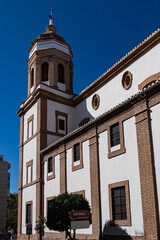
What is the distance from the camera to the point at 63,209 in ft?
47.9

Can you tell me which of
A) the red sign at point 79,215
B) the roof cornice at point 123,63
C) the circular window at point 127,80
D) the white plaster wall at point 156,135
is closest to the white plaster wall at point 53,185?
the roof cornice at point 123,63

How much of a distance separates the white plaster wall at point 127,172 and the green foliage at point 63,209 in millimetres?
1245

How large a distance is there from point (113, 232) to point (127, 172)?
291cm

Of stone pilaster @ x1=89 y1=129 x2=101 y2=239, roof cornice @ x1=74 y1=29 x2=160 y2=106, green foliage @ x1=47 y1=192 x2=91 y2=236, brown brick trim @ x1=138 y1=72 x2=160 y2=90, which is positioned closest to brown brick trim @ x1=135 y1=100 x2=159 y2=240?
stone pilaster @ x1=89 y1=129 x2=101 y2=239

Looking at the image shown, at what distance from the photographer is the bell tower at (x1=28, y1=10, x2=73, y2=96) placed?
2669cm

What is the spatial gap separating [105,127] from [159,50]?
5.70 m

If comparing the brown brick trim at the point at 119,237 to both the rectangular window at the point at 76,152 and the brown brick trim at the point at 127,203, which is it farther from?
the rectangular window at the point at 76,152

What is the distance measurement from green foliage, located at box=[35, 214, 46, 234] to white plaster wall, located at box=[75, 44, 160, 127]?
328 inches

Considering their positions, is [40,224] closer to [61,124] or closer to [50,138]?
[50,138]

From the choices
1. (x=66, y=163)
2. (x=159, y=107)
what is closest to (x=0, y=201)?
(x=66, y=163)

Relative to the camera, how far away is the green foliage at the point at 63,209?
14.5 m

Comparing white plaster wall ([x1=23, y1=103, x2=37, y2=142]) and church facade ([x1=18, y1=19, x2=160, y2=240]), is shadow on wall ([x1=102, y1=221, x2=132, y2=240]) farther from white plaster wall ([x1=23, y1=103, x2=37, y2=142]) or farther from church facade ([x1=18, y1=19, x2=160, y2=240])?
white plaster wall ([x1=23, y1=103, x2=37, y2=142])

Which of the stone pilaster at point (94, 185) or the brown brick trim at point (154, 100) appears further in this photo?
the stone pilaster at point (94, 185)

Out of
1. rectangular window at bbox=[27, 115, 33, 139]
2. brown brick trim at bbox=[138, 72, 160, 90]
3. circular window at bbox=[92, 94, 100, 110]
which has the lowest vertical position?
rectangular window at bbox=[27, 115, 33, 139]
